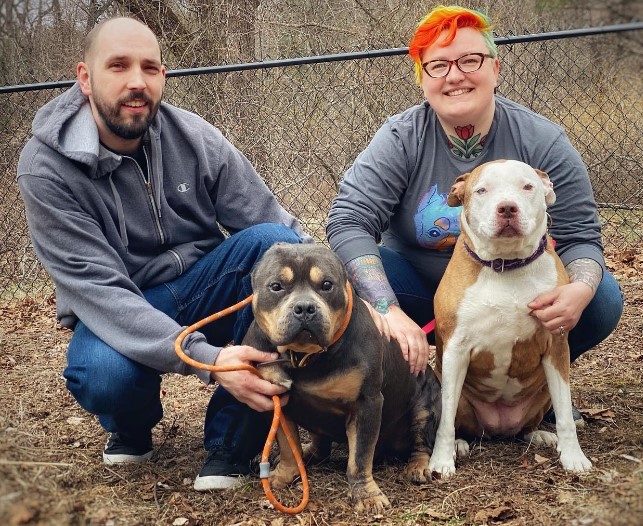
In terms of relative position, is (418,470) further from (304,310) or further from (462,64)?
(462,64)

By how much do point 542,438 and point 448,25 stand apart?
1.93 metres

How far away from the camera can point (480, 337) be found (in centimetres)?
329

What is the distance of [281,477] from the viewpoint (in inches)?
128

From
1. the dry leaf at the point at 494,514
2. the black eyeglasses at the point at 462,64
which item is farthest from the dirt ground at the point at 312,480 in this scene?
the black eyeglasses at the point at 462,64

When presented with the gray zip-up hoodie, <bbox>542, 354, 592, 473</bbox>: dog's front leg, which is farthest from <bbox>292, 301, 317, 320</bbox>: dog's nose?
<bbox>542, 354, 592, 473</bbox>: dog's front leg

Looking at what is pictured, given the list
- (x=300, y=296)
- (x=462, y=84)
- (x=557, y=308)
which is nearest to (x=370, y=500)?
(x=300, y=296)

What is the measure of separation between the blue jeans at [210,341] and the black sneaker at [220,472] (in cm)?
4

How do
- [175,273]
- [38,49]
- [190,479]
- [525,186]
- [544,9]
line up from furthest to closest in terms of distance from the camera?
[38,49] → [175,273] → [190,479] → [525,186] → [544,9]

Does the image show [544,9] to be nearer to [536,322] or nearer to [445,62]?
[445,62]

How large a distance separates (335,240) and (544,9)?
4.71 feet

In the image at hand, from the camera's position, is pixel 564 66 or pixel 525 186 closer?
pixel 525 186

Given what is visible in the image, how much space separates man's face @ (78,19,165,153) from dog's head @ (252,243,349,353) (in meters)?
0.95

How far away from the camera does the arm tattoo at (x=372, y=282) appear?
350cm

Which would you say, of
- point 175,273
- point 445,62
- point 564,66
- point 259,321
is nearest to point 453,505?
point 259,321
